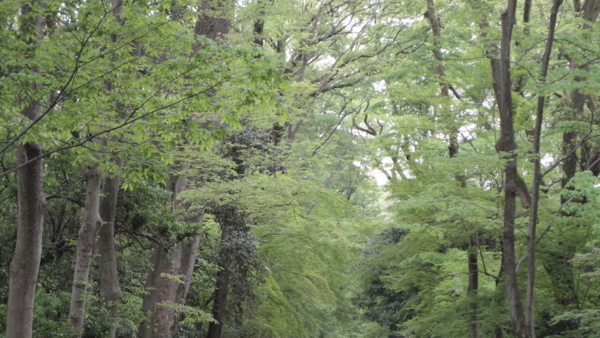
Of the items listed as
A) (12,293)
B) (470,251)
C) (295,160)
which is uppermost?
(295,160)

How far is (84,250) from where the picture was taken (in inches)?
343

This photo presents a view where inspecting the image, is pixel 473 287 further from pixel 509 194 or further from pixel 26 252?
pixel 26 252

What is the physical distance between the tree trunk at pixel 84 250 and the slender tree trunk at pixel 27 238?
7.24ft

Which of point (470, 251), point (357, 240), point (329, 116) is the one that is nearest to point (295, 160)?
point (470, 251)

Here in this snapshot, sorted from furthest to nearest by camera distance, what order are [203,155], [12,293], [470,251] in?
1. [470,251]
2. [203,155]
3. [12,293]

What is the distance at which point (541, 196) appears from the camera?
1247 cm

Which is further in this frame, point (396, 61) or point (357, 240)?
point (357, 240)

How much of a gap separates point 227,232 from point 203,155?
3791mm

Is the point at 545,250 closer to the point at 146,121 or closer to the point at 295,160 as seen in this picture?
the point at 295,160

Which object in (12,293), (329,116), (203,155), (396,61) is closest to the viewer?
(12,293)

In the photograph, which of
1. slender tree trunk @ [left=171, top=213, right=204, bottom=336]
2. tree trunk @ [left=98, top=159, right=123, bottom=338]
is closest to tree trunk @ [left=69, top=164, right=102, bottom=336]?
tree trunk @ [left=98, top=159, right=123, bottom=338]

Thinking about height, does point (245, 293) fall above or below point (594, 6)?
below

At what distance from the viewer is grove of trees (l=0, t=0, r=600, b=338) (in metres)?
6.19

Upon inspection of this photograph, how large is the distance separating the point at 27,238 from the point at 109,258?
3.67 metres
